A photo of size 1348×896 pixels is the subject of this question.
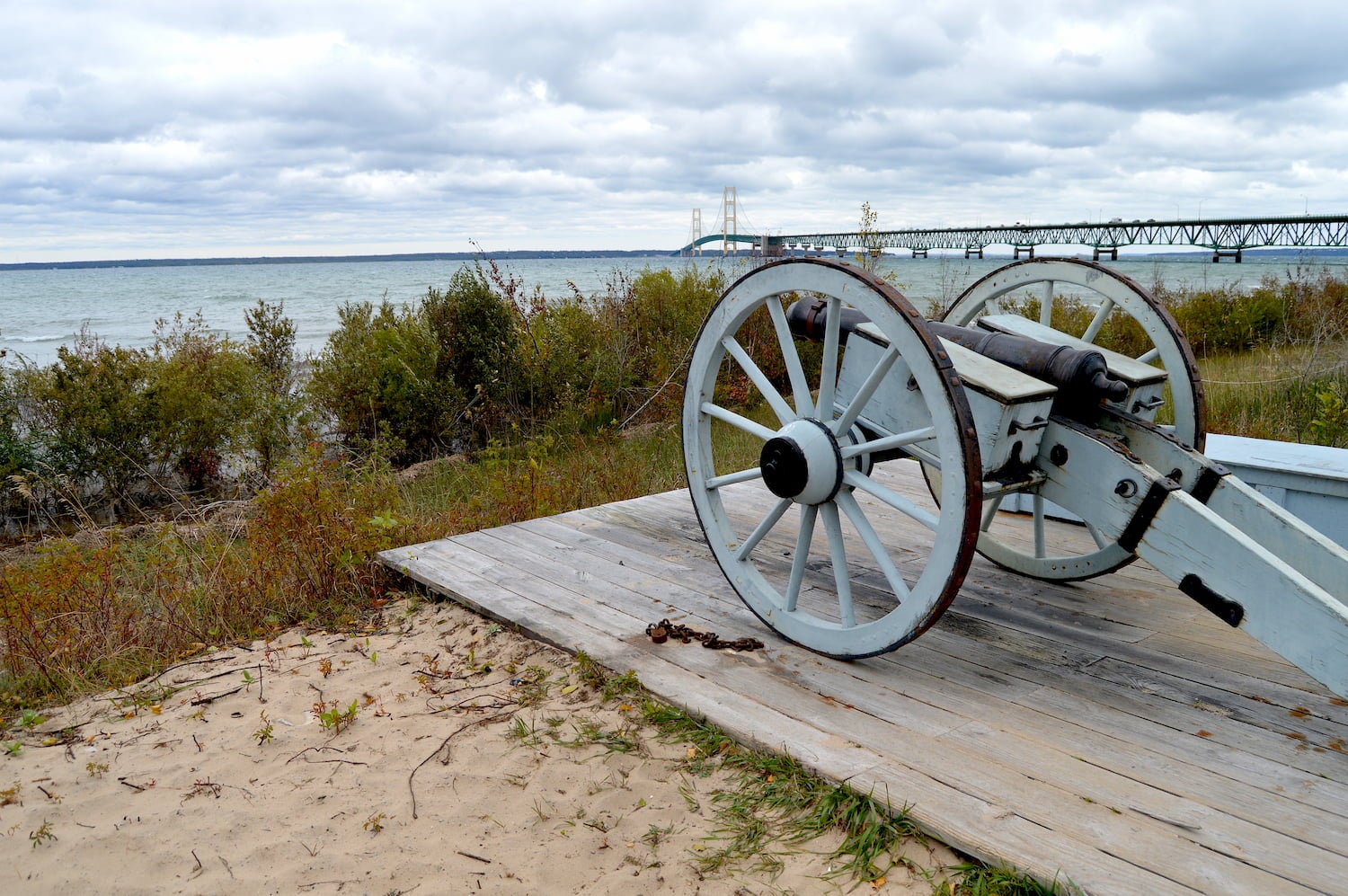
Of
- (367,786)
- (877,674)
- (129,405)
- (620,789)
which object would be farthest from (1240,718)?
(129,405)

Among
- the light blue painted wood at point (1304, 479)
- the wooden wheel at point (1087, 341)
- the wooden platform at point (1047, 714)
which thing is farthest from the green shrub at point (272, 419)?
the light blue painted wood at point (1304, 479)

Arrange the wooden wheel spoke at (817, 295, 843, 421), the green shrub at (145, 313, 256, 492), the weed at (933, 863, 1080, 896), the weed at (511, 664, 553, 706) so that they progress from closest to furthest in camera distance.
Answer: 1. the weed at (933, 863, 1080, 896)
2. the wooden wheel spoke at (817, 295, 843, 421)
3. the weed at (511, 664, 553, 706)
4. the green shrub at (145, 313, 256, 492)

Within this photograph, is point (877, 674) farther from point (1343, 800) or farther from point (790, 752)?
point (1343, 800)

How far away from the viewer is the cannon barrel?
287 cm

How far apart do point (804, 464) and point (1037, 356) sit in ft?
2.76

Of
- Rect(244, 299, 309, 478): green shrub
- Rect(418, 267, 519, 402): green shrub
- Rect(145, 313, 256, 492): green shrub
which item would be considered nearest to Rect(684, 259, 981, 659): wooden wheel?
Rect(244, 299, 309, 478): green shrub

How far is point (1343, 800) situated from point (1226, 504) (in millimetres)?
857

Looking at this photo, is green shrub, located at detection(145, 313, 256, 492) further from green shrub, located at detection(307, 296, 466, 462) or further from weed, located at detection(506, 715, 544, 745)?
weed, located at detection(506, 715, 544, 745)

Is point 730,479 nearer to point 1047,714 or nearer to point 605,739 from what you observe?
point 605,739

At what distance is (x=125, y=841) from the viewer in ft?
7.97

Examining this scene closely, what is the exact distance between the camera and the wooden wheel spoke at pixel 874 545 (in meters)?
2.72

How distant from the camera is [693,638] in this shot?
10.9ft

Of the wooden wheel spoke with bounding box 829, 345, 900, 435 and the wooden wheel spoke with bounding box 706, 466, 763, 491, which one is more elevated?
the wooden wheel spoke with bounding box 829, 345, 900, 435

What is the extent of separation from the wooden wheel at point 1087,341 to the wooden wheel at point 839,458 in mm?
522
